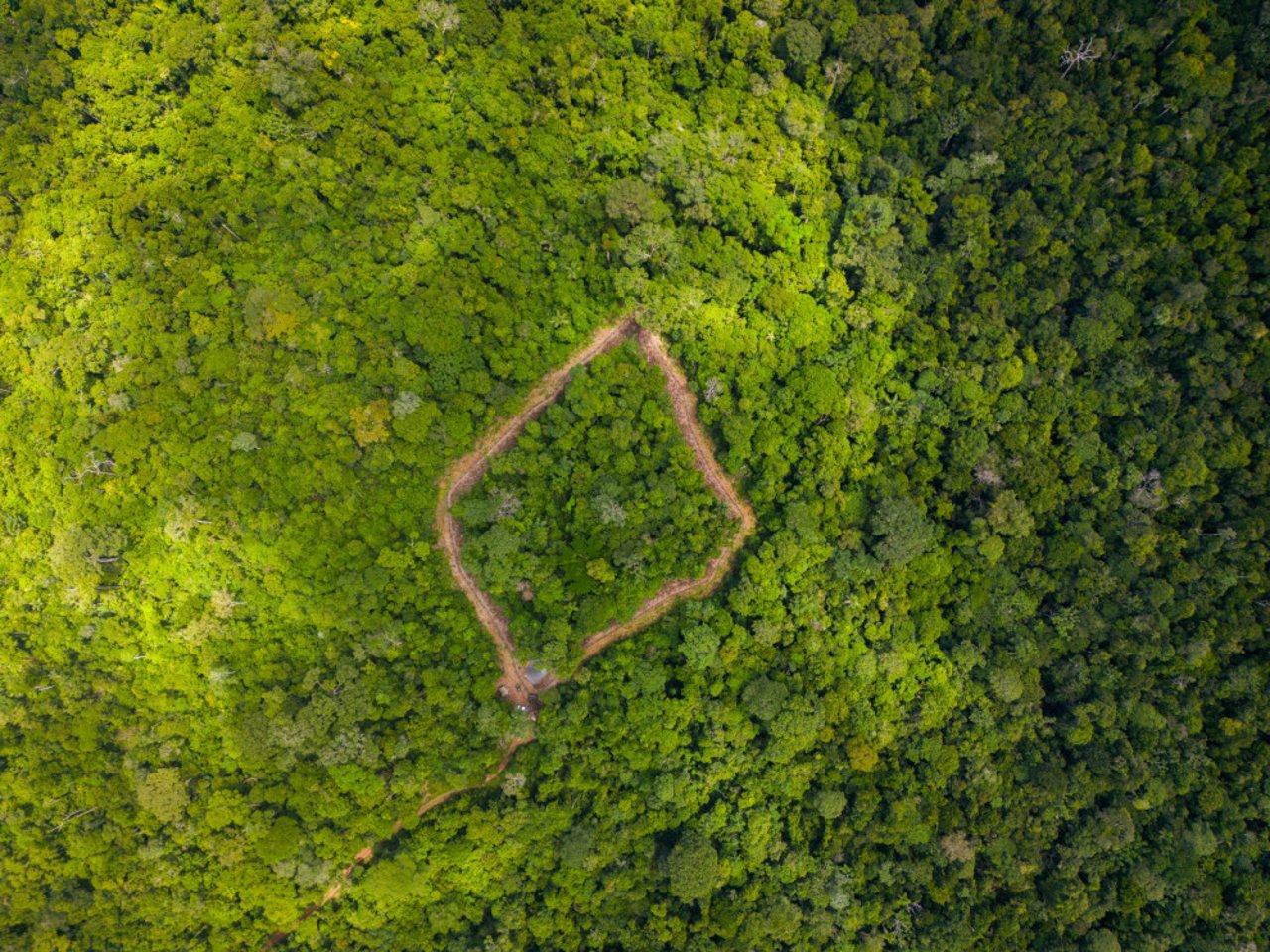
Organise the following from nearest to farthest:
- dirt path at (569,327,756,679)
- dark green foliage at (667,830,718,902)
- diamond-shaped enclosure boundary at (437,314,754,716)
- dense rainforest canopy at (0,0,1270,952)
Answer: dense rainforest canopy at (0,0,1270,952) → dark green foliage at (667,830,718,902) → diamond-shaped enclosure boundary at (437,314,754,716) → dirt path at (569,327,756,679)

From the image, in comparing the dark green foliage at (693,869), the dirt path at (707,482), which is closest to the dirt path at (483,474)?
the dirt path at (707,482)

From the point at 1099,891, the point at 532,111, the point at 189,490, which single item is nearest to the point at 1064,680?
the point at 1099,891

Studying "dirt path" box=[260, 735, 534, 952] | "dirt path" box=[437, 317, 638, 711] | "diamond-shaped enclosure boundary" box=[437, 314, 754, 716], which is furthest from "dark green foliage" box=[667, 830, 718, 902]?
"dirt path" box=[437, 317, 638, 711]

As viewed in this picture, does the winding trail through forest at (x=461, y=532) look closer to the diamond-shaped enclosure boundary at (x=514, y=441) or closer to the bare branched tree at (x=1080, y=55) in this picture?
the diamond-shaped enclosure boundary at (x=514, y=441)

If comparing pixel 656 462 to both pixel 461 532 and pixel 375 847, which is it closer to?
pixel 461 532

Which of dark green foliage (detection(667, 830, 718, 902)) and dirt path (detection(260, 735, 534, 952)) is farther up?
dirt path (detection(260, 735, 534, 952))

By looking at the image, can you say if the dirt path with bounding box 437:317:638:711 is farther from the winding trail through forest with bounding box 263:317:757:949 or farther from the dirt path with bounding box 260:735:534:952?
the dirt path with bounding box 260:735:534:952

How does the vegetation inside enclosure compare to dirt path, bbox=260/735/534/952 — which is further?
the vegetation inside enclosure
